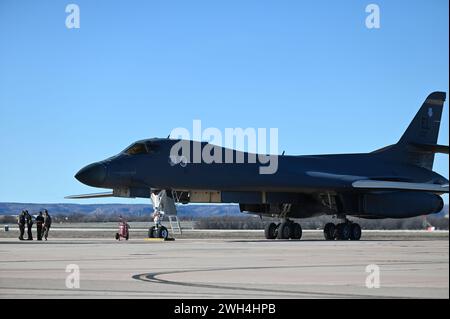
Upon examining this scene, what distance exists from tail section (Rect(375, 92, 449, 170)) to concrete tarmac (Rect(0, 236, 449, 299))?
19935 millimetres

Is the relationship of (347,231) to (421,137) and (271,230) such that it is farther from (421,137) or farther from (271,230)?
(421,137)

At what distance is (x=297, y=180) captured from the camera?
123 ft

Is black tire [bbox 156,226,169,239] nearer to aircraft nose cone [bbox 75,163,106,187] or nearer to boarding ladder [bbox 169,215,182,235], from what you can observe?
boarding ladder [bbox 169,215,182,235]

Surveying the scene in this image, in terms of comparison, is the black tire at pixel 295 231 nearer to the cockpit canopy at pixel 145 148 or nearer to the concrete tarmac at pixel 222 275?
the cockpit canopy at pixel 145 148

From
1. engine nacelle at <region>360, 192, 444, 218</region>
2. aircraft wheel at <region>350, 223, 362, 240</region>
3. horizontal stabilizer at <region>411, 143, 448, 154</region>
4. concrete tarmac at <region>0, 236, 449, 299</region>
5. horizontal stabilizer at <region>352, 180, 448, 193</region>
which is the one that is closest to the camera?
concrete tarmac at <region>0, 236, 449, 299</region>

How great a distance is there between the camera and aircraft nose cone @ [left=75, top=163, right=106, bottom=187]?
1321 inches

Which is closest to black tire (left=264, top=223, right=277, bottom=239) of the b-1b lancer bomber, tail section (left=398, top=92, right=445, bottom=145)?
the b-1b lancer bomber

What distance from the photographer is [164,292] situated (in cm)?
1272

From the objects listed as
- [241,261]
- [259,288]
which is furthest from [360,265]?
[259,288]

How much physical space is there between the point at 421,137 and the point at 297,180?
8745mm

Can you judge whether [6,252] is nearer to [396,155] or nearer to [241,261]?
[241,261]

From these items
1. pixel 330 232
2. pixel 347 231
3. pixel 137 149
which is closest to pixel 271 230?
pixel 330 232

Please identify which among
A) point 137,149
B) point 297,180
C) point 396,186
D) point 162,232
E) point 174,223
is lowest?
point 162,232

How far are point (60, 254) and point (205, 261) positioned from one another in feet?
15.1
